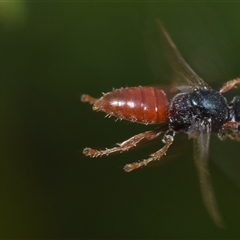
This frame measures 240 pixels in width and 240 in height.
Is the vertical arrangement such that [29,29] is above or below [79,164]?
above

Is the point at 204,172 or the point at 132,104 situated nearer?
the point at 204,172

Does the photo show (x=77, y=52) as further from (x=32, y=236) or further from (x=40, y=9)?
(x=32, y=236)

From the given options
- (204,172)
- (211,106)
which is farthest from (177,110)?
(204,172)

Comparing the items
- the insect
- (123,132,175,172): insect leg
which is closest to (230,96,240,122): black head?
the insect

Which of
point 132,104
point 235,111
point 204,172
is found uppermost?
point 132,104

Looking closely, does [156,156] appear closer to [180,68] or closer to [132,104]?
[132,104]

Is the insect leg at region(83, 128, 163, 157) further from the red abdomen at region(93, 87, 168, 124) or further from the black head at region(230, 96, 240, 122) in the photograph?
the black head at region(230, 96, 240, 122)

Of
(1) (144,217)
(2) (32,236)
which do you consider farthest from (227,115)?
(2) (32,236)
